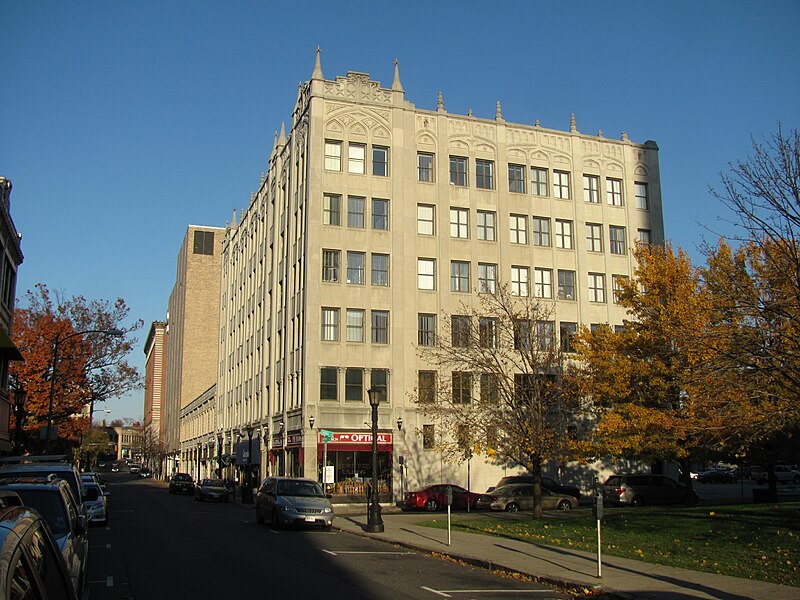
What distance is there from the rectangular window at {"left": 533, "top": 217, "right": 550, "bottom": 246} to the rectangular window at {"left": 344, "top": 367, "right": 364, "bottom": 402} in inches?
572

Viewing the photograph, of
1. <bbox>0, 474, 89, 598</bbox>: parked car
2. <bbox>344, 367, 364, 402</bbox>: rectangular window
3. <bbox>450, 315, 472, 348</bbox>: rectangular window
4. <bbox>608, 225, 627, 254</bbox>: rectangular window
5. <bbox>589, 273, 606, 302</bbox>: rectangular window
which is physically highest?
<bbox>608, 225, 627, 254</bbox>: rectangular window

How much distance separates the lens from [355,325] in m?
45.6

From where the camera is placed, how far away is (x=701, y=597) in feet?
38.2

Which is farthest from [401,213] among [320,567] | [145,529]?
[320,567]

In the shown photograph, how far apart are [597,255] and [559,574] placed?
1540 inches

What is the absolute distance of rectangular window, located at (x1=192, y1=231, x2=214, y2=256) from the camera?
110656 millimetres

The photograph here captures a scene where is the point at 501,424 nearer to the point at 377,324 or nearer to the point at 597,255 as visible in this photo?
the point at 377,324

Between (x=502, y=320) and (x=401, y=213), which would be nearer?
(x=502, y=320)

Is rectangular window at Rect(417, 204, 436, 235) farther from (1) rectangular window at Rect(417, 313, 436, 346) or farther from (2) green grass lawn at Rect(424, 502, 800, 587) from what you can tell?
(2) green grass lawn at Rect(424, 502, 800, 587)

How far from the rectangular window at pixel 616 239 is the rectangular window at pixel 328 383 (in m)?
20.9

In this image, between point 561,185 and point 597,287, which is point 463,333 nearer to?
point 597,287

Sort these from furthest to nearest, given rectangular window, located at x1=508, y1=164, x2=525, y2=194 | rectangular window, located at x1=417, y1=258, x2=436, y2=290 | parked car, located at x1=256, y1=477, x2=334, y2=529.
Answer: rectangular window, located at x1=508, y1=164, x2=525, y2=194
rectangular window, located at x1=417, y1=258, x2=436, y2=290
parked car, located at x1=256, y1=477, x2=334, y2=529

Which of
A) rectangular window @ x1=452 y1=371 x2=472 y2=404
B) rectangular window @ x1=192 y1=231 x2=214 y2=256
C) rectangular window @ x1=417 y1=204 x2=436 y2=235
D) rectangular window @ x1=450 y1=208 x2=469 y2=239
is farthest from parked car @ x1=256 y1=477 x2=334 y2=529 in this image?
rectangular window @ x1=192 y1=231 x2=214 y2=256

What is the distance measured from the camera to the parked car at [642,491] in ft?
124
